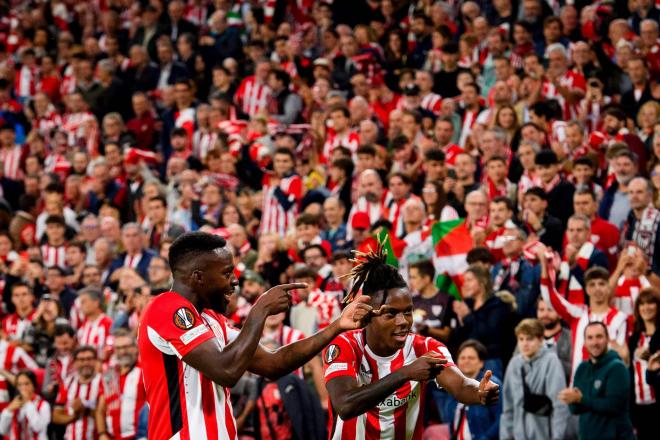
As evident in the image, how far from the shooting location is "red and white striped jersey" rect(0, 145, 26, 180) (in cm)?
1775

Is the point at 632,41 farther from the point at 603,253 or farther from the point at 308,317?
the point at 308,317

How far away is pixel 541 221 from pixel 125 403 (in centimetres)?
423

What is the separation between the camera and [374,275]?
6.11m

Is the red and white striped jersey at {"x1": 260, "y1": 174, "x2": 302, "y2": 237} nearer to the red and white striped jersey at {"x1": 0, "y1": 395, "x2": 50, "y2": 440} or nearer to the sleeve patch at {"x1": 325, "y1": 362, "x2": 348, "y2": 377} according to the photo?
the red and white striped jersey at {"x1": 0, "y1": 395, "x2": 50, "y2": 440}

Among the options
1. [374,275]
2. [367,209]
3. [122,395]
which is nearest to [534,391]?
[367,209]

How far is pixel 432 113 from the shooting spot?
1465cm

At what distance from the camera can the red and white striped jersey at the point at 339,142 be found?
14289mm

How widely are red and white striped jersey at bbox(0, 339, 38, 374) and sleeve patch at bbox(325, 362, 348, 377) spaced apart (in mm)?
7262

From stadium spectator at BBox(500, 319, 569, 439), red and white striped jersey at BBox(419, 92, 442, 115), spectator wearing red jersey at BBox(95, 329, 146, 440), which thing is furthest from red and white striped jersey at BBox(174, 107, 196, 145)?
stadium spectator at BBox(500, 319, 569, 439)

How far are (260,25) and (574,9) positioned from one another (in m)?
5.45

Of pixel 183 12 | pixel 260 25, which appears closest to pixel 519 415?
pixel 260 25

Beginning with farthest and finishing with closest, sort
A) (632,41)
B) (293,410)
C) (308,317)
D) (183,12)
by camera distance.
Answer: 1. (183,12)
2. (632,41)
3. (308,317)
4. (293,410)

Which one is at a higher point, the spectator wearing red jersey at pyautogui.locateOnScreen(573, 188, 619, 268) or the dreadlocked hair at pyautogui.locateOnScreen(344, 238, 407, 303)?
the dreadlocked hair at pyautogui.locateOnScreen(344, 238, 407, 303)

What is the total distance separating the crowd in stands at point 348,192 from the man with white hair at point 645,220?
19 mm
